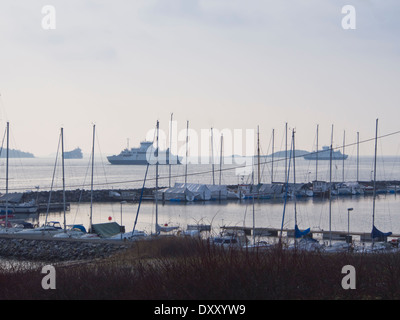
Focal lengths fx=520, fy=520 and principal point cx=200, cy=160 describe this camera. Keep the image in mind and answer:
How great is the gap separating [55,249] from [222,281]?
558 inches

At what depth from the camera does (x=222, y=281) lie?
21.3 ft

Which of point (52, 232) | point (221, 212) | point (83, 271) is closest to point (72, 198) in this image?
point (221, 212)

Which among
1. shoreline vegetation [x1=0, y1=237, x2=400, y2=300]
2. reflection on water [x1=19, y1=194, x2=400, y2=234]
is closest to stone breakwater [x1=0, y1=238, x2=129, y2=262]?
reflection on water [x1=19, y1=194, x2=400, y2=234]

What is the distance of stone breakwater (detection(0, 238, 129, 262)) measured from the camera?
18.3m

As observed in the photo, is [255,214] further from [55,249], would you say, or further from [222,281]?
[222,281]

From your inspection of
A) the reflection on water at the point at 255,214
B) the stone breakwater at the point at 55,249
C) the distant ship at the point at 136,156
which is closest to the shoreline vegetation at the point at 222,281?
the stone breakwater at the point at 55,249

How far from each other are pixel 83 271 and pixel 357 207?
112 ft

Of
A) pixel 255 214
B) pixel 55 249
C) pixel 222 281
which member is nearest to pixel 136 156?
pixel 255 214

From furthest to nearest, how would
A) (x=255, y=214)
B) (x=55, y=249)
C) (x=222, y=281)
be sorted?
(x=255, y=214) < (x=55, y=249) < (x=222, y=281)

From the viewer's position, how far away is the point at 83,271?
8188mm

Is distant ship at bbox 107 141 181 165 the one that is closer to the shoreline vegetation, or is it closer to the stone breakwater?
→ the stone breakwater

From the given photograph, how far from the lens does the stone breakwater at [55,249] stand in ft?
59.9

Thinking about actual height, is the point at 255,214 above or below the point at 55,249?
below
